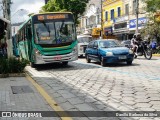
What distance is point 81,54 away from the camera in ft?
84.4

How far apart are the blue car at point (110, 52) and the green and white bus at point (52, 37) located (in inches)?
61.3

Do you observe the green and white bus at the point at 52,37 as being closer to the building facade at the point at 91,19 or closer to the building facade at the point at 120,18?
the building facade at the point at 120,18

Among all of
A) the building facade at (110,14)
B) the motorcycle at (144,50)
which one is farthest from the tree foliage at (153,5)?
the building facade at (110,14)

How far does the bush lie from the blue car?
481 centimetres

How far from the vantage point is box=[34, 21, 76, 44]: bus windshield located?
52.3 feet

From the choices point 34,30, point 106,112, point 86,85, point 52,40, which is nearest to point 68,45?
point 52,40

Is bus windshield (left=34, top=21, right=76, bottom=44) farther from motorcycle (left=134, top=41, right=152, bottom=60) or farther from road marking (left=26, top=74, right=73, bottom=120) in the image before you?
road marking (left=26, top=74, right=73, bottom=120)

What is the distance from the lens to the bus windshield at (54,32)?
1593cm

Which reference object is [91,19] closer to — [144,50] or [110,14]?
[110,14]

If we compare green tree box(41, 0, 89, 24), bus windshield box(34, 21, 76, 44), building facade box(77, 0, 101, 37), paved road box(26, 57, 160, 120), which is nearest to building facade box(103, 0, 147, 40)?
building facade box(77, 0, 101, 37)

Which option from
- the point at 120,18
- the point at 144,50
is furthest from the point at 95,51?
the point at 120,18

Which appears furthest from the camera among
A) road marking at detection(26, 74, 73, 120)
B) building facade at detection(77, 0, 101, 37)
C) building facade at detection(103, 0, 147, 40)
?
building facade at detection(77, 0, 101, 37)

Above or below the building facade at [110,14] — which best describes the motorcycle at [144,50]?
below

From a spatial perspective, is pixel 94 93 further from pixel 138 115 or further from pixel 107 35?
pixel 107 35
